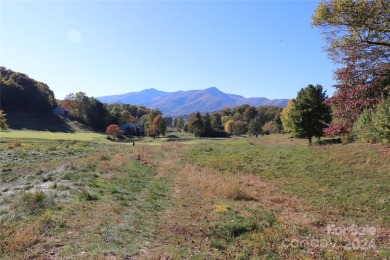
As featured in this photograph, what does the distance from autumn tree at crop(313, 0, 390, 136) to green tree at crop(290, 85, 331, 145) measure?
993 inches

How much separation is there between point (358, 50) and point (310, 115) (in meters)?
30.6

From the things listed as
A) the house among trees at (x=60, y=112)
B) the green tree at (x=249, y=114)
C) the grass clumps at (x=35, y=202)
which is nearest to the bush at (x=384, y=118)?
the grass clumps at (x=35, y=202)

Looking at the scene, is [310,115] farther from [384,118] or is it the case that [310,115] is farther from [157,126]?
[157,126]

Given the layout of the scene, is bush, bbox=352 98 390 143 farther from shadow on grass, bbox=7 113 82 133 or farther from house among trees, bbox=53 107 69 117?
house among trees, bbox=53 107 69 117

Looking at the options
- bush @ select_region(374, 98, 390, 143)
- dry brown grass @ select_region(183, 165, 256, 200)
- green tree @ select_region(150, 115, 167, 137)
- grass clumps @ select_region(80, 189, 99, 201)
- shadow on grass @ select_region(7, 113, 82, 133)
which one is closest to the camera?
grass clumps @ select_region(80, 189, 99, 201)

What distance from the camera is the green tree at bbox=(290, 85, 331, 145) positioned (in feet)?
152

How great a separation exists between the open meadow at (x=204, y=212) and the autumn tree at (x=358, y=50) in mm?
4762

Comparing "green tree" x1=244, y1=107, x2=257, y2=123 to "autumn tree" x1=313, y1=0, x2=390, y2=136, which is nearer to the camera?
"autumn tree" x1=313, y1=0, x2=390, y2=136

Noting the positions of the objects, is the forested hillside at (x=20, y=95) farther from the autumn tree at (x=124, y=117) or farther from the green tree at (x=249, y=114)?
the green tree at (x=249, y=114)

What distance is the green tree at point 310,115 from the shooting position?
4644 centimetres

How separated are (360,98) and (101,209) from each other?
18035mm

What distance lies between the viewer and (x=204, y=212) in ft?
48.5

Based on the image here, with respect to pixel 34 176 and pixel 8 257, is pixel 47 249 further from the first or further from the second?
pixel 34 176

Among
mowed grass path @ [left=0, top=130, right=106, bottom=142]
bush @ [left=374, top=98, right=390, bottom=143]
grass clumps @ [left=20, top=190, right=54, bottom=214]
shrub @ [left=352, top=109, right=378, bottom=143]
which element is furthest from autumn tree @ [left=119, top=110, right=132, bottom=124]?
bush @ [left=374, top=98, right=390, bottom=143]
